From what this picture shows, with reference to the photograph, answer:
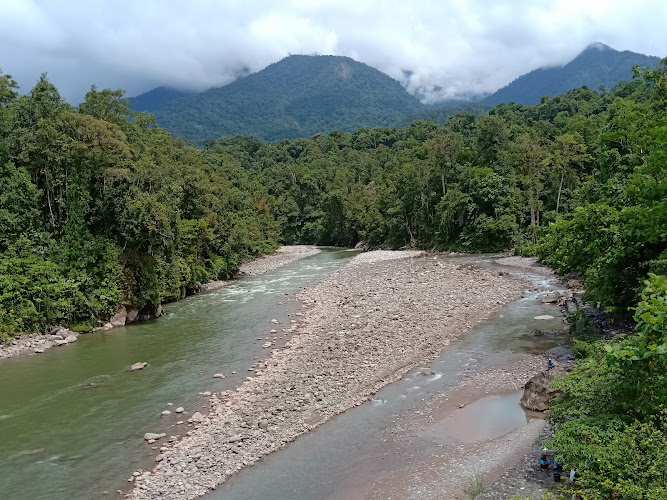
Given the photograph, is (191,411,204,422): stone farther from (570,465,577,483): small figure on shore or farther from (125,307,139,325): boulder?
(125,307,139,325): boulder

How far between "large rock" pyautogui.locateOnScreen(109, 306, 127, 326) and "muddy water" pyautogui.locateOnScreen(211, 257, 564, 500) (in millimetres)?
17626

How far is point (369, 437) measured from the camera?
12070 millimetres

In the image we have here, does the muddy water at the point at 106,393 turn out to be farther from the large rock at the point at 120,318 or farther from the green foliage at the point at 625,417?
the green foliage at the point at 625,417

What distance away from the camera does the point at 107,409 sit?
14.8 metres

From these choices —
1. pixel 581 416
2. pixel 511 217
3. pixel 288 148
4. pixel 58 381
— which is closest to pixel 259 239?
pixel 511 217

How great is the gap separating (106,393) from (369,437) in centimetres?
989

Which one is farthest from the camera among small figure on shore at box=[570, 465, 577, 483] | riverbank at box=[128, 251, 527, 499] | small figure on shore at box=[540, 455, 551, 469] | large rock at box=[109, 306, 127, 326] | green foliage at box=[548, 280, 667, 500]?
large rock at box=[109, 306, 127, 326]

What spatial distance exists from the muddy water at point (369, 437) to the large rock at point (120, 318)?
17.6 metres

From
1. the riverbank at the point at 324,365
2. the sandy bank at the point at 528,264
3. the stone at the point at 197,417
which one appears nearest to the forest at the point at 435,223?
the sandy bank at the point at 528,264

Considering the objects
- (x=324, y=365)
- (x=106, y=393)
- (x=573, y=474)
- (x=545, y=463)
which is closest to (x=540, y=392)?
(x=545, y=463)

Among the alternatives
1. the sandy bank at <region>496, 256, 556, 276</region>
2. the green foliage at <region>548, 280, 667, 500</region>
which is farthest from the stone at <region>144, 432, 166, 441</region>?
the sandy bank at <region>496, 256, 556, 276</region>

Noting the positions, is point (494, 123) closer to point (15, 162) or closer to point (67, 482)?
point (15, 162)

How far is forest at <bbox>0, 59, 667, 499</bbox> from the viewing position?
7.71 metres

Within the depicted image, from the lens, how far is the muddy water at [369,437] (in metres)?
10.2
